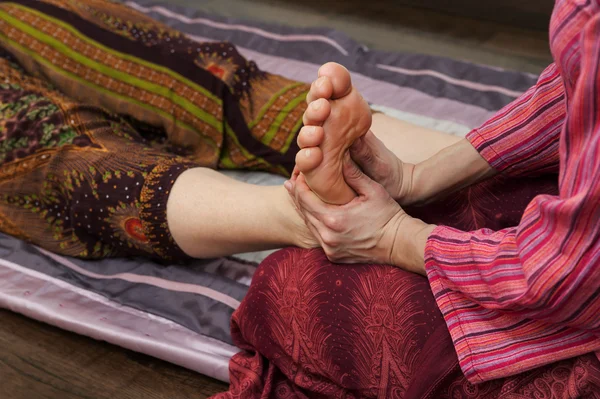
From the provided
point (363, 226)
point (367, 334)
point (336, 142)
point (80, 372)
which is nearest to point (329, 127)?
point (336, 142)

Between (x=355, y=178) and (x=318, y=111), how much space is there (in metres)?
0.12

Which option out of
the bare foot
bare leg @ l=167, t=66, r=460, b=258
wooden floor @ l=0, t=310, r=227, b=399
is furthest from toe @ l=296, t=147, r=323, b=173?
wooden floor @ l=0, t=310, r=227, b=399

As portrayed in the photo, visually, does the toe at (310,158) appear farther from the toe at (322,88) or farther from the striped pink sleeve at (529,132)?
the striped pink sleeve at (529,132)

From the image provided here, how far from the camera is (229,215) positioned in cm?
96

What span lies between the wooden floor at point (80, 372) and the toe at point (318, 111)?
1.57 feet

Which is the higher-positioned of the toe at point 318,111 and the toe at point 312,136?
the toe at point 318,111

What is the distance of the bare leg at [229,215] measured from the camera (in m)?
0.95

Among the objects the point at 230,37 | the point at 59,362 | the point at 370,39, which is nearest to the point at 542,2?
the point at 370,39

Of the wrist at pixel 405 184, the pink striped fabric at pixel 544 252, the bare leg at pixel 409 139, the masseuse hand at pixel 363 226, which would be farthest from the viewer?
the bare leg at pixel 409 139

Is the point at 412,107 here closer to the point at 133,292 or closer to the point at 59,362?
the point at 133,292

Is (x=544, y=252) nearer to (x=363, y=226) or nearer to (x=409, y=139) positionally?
(x=363, y=226)

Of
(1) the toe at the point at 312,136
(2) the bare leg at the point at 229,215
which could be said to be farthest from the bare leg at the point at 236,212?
(1) the toe at the point at 312,136

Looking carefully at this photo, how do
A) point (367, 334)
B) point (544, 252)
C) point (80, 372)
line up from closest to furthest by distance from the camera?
point (544, 252) < point (367, 334) < point (80, 372)

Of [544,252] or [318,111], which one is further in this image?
[318,111]
